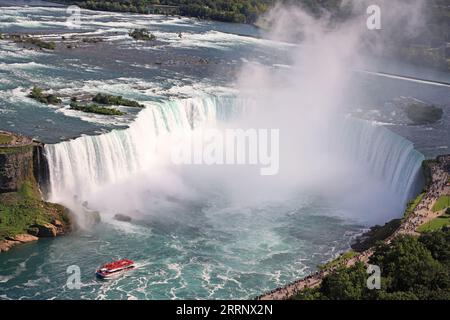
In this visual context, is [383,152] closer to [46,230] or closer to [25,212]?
[46,230]

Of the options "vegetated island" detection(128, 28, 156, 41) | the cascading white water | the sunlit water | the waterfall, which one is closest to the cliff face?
the cascading white water

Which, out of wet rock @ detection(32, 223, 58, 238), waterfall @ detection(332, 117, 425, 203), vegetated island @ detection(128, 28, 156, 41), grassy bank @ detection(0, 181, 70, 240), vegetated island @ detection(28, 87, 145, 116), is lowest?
wet rock @ detection(32, 223, 58, 238)

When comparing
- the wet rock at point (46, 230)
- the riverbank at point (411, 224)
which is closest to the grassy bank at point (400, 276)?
the riverbank at point (411, 224)

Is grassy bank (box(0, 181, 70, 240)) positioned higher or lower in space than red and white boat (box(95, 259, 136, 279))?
higher

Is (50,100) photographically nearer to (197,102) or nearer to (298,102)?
(197,102)

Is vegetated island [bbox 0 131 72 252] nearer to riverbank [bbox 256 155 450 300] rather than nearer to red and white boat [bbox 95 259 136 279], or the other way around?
red and white boat [bbox 95 259 136 279]
